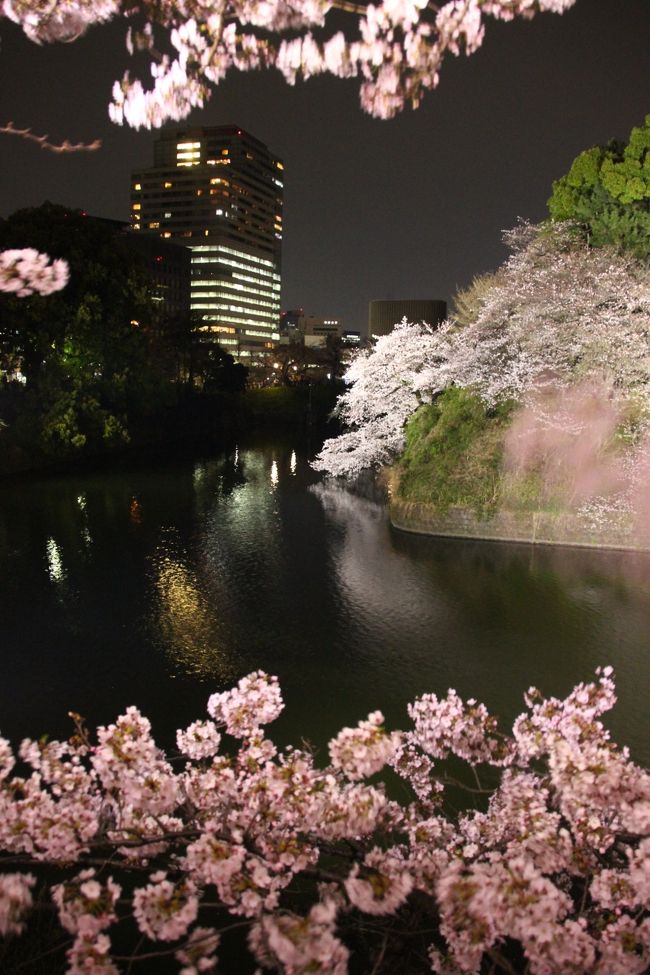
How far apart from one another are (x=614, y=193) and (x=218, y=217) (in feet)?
319

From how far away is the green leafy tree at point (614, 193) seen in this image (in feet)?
46.8

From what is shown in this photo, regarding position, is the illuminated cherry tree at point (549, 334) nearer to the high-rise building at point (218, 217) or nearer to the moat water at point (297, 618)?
the moat water at point (297, 618)

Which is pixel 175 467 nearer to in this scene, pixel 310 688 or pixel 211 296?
pixel 310 688

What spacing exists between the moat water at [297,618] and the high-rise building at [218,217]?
284ft

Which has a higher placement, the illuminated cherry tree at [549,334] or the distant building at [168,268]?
the distant building at [168,268]

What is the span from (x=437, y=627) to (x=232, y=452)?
2213cm

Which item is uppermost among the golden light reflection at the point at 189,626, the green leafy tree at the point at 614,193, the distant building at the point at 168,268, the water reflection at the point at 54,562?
the distant building at the point at 168,268

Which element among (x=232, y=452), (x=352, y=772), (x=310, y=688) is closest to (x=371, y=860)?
(x=352, y=772)

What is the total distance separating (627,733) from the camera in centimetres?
651

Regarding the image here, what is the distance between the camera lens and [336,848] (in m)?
3.26

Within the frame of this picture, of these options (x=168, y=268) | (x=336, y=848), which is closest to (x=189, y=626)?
(x=336, y=848)

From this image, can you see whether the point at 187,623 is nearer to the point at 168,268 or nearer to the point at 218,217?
the point at 168,268

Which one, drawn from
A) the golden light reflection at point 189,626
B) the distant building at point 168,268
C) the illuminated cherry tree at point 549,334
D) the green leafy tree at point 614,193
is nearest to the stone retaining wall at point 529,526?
the illuminated cherry tree at point 549,334

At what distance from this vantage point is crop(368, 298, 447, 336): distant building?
2272cm
